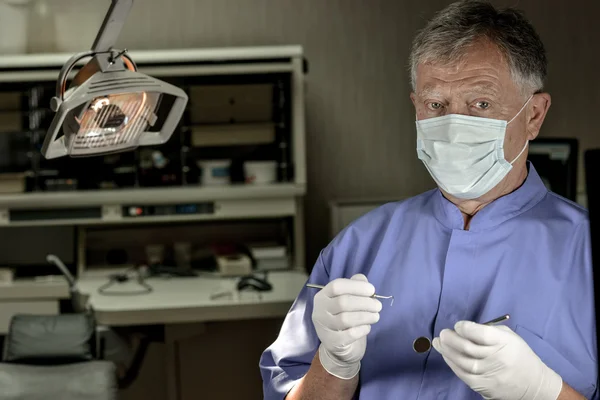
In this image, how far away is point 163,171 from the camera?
11.7 ft

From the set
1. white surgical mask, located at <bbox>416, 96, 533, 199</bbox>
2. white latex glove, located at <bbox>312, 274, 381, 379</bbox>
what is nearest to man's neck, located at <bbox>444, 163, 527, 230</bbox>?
white surgical mask, located at <bbox>416, 96, 533, 199</bbox>

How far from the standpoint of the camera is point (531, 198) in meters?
1.37

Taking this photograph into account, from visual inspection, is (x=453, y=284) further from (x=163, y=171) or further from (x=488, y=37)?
(x=163, y=171)

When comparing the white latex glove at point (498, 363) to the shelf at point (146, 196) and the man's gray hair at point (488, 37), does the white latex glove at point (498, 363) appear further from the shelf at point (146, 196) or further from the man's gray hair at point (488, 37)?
the shelf at point (146, 196)

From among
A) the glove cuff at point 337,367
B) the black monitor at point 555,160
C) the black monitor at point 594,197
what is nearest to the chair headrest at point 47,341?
the glove cuff at point 337,367

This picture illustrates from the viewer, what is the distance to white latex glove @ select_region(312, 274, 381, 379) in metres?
1.25

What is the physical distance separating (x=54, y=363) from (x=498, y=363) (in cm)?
167

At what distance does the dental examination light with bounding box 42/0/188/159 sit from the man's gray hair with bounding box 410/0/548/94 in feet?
1.86

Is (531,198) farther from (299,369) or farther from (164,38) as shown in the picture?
(164,38)

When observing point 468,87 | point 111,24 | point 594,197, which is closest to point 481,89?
point 468,87

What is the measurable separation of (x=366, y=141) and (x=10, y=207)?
1.81 metres

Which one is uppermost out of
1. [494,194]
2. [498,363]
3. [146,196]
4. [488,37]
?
[488,37]

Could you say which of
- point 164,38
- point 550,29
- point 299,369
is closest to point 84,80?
point 299,369

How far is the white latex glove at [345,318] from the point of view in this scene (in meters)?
1.25
